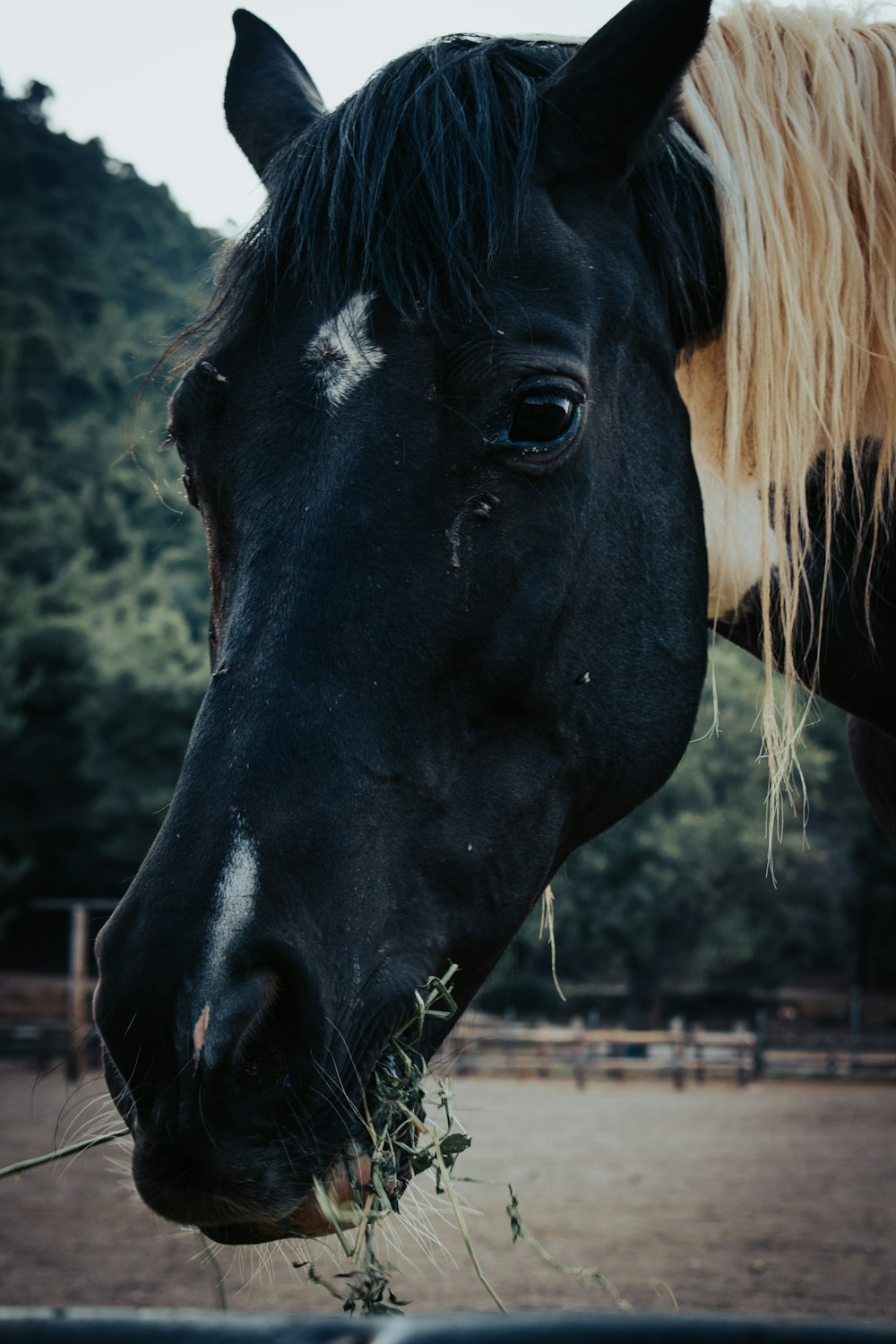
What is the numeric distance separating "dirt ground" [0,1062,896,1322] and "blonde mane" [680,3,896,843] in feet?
8.79

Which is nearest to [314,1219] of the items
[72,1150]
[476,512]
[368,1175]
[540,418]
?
[368,1175]

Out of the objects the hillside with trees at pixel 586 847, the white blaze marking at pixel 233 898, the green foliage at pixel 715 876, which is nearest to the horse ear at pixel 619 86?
the white blaze marking at pixel 233 898

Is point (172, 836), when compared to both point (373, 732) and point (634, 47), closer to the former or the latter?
point (373, 732)

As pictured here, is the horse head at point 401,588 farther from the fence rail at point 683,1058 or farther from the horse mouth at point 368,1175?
the fence rail at point 683,1058

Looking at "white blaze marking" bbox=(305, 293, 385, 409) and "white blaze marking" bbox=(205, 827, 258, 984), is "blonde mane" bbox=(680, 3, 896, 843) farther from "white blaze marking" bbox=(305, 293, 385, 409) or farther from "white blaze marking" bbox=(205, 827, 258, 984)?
"white blaze marking" bbox=(205, 827, 258, 984)

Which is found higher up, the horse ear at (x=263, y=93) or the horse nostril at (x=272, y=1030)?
the horse ear at (x=263, y=93)

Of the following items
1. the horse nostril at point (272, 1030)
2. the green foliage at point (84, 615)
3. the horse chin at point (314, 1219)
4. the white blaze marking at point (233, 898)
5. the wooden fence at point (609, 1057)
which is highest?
the green foliage at point (84, 615)

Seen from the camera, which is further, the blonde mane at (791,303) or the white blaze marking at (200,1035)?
the blonde mane at (791,303)

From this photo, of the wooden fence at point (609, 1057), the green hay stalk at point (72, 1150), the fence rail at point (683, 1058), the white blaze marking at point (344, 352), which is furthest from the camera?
the fence rail at point (683, 1058)

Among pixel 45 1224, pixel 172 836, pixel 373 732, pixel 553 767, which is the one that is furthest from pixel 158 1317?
pixel 45 1224

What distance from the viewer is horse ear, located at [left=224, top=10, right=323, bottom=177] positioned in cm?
245

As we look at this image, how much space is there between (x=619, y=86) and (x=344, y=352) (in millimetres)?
720

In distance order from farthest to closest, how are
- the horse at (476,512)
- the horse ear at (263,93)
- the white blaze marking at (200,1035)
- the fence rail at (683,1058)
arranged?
the fence rail at (683,1058) → the horse ear at (263,93) → the horse at (476,512) → the white blaze marking at (200,1035)

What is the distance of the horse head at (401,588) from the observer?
1.28m
